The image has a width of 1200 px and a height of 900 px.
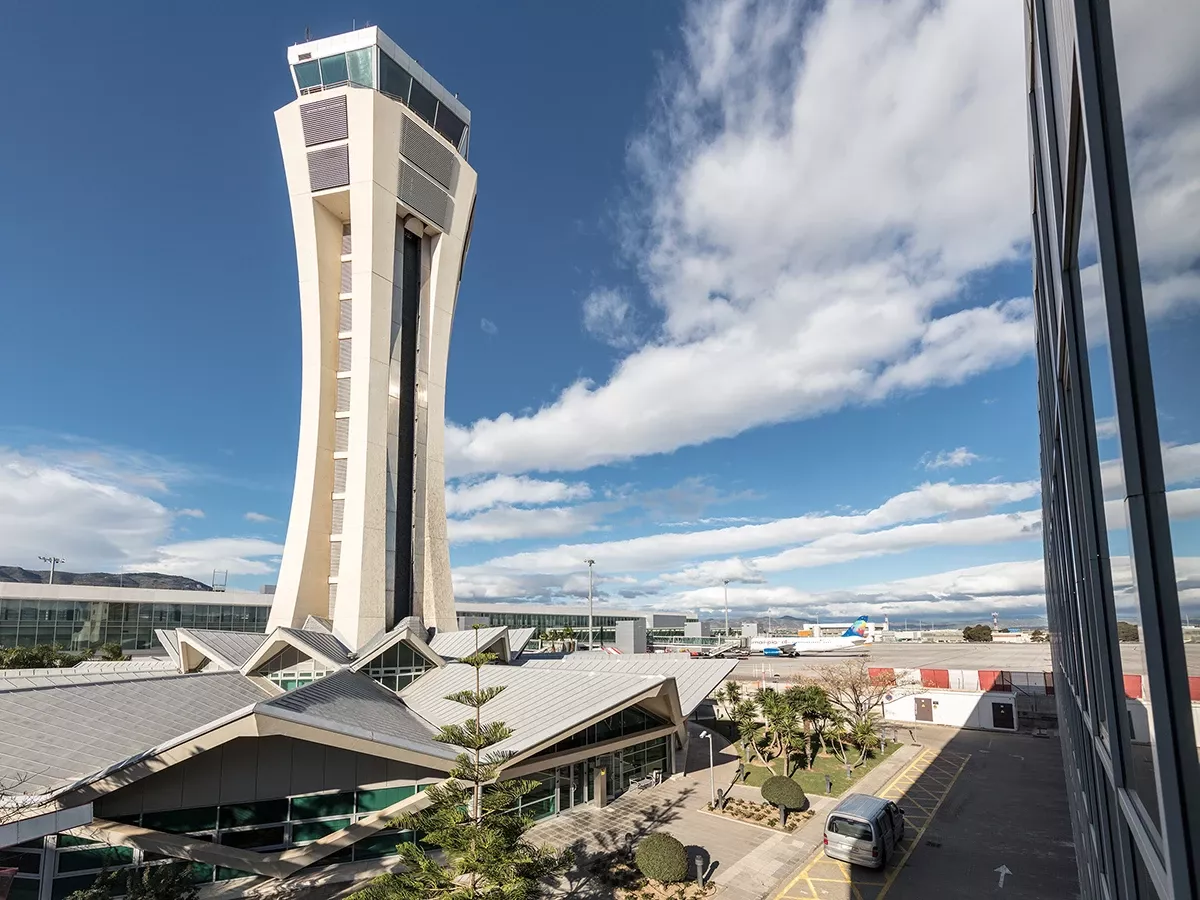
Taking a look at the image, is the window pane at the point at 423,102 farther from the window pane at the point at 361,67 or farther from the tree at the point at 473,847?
the tree at the point at 473,847

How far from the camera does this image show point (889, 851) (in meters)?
22.0

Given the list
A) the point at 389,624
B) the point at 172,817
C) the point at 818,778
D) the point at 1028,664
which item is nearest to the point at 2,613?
the point at 389,624

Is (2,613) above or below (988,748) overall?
above

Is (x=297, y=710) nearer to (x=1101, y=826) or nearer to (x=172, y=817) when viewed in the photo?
(x=172, y=817)

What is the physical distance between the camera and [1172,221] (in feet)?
6.31

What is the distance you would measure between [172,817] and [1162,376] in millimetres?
24470

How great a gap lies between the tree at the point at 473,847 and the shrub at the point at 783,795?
41.1 feet

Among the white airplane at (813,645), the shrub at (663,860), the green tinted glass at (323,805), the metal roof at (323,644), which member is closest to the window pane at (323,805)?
the green tinted glass at (323,805)

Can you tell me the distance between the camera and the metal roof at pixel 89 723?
53.2 ft

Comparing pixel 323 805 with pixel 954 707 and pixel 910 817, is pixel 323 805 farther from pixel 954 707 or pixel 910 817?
pixel 954 707

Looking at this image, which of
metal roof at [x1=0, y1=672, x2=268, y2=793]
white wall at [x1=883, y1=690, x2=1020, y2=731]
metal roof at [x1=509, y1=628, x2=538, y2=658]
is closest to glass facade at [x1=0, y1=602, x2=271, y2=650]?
metal roof at [x1=509, y1=628, x2=538, y2=658]

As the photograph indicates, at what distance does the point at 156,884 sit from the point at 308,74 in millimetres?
46125

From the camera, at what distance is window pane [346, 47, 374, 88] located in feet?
140

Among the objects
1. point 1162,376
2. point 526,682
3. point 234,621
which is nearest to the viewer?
point 1162,376
